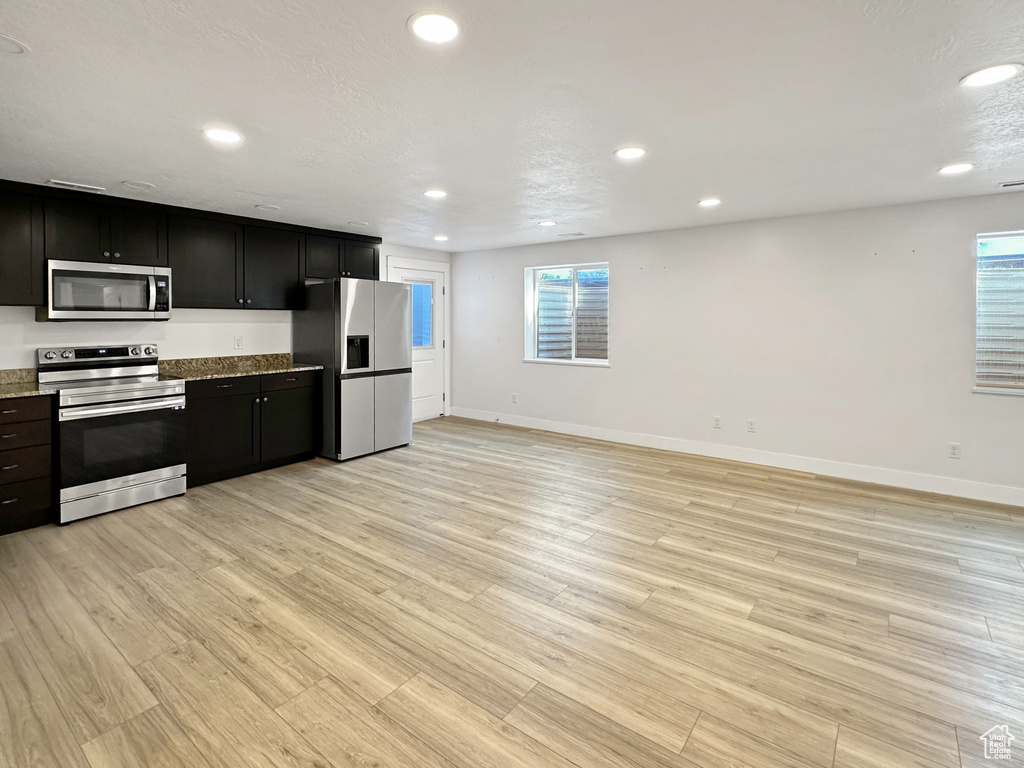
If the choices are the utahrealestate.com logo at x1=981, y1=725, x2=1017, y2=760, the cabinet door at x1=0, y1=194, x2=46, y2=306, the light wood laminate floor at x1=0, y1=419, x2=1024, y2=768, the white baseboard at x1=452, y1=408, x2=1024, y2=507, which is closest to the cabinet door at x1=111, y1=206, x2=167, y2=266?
the cabinet door at x1=0, y1=194, x2=46, y2=306

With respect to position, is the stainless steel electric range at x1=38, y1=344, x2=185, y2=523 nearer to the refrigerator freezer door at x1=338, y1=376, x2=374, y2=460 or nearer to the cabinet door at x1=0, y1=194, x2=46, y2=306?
the cabinet door at x1=0, y1=194, x2=46, y2=306

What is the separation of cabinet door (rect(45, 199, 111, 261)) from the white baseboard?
15.7 feet

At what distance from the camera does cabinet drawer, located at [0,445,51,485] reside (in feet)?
11.2

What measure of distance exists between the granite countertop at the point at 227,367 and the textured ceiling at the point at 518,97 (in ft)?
4.89

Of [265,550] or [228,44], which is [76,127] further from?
[265,550]

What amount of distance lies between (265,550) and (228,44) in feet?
8.86

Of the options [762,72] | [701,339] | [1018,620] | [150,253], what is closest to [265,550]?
[150,253]

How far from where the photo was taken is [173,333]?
4.70 metres

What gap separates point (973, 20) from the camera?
5.56 ft

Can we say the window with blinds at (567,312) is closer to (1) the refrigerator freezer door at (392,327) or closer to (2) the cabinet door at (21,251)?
(1) the refrigerator freezer door at (392,327)

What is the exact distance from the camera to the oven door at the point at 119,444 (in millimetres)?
3635

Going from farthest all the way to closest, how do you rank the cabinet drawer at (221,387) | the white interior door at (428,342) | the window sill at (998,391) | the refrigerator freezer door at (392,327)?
the white interior door at (428,342), the refrigerator freezer door at (392,327), the cabinet drawer at (221,387), the window sill at (998,391)

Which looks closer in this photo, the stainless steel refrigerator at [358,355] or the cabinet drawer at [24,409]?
the cabinet drawer at [24,409]

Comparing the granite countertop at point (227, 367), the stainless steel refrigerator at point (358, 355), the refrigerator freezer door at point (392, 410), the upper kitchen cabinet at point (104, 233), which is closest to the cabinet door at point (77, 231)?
the upper kitchen cabinet at point (104, 233)
